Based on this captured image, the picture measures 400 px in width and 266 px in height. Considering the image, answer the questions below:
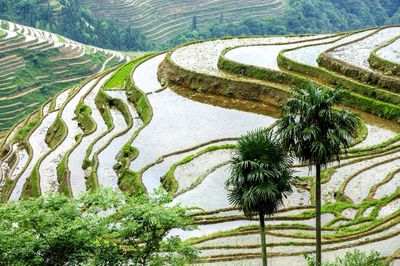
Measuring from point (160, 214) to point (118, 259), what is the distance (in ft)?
5.66

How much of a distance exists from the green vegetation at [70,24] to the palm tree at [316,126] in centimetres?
10529

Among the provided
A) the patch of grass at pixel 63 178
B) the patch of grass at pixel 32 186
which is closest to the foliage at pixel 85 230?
the patch of grass at pixel 63 178

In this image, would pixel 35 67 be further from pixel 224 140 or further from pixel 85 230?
pixel 85 230

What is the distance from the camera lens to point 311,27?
400 feet

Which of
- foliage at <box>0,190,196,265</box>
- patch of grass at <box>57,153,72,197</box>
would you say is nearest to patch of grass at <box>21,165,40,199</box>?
patch of grass at <box>57,153,72,197</box>

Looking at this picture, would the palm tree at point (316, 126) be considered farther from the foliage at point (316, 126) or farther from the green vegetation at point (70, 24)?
the green vegetation at point (70, 24)

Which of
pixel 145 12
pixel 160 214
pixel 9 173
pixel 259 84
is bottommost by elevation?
pixel 160 214

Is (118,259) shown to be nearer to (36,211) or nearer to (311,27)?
(36,211)

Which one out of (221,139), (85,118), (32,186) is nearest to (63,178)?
(32,186)

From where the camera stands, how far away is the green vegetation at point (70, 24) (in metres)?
120

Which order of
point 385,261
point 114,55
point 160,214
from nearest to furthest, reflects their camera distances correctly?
point 160,214
point 385,261
point 114,55

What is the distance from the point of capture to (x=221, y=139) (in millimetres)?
30562

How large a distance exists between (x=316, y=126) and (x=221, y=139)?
1567 centimetres

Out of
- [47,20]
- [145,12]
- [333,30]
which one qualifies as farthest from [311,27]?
[47,20]
